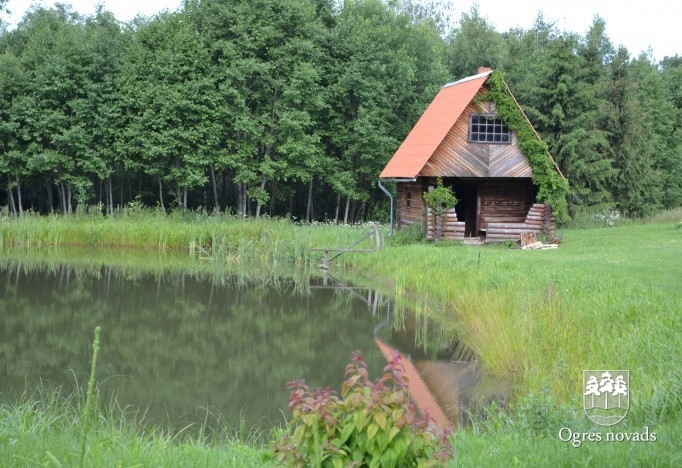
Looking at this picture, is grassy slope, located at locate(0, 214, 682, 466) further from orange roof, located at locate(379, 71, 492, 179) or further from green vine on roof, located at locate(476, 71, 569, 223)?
orange roof, located at locate(379, 71, 492, 179)

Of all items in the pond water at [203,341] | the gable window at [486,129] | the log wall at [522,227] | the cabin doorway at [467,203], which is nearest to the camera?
the pond water at [203,341]

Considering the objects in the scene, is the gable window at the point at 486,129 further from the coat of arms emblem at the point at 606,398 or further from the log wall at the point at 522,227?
the coat of arms emblem at the point at 606,398

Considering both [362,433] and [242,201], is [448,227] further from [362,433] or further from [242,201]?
[362,433]

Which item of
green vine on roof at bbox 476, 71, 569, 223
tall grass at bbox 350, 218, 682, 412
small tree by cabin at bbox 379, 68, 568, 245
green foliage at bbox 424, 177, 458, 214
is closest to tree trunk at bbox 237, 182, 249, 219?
small tree by cabin at bbox 379, 68, 568, 245

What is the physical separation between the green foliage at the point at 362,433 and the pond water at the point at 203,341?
3856 mm

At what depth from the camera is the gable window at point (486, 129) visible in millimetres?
24641

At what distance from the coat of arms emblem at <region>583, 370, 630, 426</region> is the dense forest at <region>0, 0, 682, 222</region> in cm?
2394

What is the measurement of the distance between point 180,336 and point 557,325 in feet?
22.3

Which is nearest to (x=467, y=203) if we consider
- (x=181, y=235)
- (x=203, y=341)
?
(x=181, y=235)

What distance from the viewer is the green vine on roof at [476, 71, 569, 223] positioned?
79.5 ft

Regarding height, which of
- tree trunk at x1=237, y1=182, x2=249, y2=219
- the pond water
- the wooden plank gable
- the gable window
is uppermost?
the gable window

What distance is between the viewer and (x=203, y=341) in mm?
13531

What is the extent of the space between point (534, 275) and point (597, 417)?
8647 mm

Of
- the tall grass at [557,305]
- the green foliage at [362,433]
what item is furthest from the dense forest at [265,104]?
the green foliage at [362,433]
